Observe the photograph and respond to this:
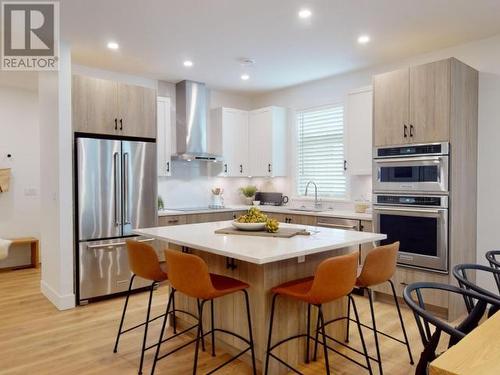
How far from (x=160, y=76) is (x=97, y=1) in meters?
2.26

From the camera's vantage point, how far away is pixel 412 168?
3.80 m

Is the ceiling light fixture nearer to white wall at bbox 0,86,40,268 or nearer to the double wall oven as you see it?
white wall at bbox 0,86,40,268

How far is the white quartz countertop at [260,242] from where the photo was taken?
220cm

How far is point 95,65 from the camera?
4770mm

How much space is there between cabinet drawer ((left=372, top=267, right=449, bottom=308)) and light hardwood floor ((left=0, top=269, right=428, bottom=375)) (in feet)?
0.74

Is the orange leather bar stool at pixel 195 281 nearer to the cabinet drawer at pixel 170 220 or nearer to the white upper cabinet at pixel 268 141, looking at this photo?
the cabinet drawer at pixel 170 220

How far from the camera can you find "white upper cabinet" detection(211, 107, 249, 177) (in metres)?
5.95

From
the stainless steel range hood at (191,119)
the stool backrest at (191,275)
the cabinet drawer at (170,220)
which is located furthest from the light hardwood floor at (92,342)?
the stainless steel range hood at (191,119)

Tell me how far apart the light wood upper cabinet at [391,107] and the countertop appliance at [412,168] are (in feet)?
0.42

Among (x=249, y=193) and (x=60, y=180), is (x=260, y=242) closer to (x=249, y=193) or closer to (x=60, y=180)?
(x=60, y=180)

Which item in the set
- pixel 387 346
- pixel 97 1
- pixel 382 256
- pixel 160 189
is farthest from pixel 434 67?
pixel 160 189

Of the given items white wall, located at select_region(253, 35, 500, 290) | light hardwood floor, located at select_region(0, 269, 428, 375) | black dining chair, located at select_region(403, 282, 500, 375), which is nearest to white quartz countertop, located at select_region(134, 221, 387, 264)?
black dining chair, located at select_region(403, 282, 500, 375)

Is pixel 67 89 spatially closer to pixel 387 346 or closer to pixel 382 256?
pixel 382 256

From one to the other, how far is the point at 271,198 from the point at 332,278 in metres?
4.05
